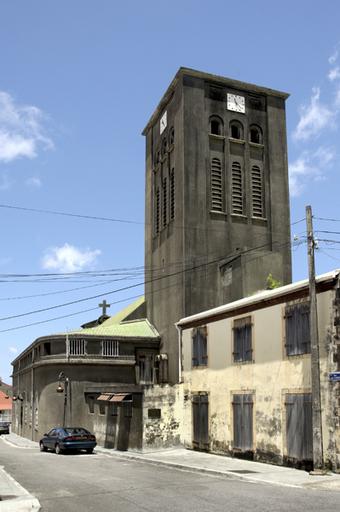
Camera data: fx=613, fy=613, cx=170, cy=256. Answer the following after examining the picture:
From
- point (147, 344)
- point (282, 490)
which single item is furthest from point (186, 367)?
point (282, 490)

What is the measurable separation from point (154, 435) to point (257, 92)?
26284 millimetres

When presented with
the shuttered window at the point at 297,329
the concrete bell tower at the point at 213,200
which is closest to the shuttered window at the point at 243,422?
the shuttered window at the point at 297,329

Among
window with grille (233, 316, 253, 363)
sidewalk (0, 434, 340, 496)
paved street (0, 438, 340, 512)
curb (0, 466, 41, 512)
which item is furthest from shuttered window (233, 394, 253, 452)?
curb (0, 466, 41, 512)

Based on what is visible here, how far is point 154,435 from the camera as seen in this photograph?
3042 centimetres

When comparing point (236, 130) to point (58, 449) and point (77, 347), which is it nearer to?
point (77, 347)

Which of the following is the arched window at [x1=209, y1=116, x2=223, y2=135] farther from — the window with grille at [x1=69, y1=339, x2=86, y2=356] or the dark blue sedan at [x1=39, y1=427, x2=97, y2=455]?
the dark blue sedan at [x1=39, y1=427, x2=97, y2=455]

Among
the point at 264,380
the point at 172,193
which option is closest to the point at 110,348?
the point at 172,193

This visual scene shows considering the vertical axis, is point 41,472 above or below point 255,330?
below

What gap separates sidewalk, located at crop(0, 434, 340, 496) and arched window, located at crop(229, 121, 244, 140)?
74.8ft

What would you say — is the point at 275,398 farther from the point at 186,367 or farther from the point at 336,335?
the point at 186,367

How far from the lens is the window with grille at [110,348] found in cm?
4197

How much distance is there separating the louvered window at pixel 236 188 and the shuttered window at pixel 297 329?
19411mm

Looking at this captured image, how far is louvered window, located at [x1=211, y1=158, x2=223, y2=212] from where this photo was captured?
41.5 meters

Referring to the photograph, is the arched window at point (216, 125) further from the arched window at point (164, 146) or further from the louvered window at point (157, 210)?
the louvered window at point (157, 210)
